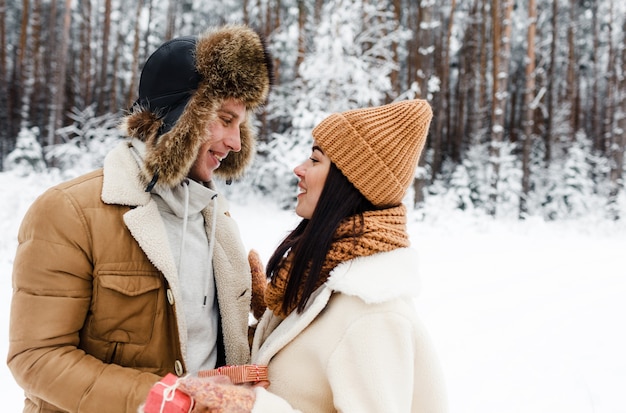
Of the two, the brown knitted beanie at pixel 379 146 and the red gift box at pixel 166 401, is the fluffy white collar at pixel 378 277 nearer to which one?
the brown knitted beanie at pixel 379 146

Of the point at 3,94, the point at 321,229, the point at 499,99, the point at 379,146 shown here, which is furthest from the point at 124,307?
the point at 3,94

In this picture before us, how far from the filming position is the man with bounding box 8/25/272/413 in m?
1.49

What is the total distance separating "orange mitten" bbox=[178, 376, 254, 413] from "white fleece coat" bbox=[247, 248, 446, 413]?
53 millimetres

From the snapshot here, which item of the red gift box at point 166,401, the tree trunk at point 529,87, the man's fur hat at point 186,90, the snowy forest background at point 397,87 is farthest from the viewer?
the tree trunk at point 529,87

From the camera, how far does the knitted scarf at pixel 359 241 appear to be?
167 cm

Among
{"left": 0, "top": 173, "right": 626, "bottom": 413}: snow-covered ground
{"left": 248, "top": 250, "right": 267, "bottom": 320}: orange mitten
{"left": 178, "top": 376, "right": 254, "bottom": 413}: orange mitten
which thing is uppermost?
{"left": 248, "top": 250, "right": 267, "bottom": 320}: orange mitten

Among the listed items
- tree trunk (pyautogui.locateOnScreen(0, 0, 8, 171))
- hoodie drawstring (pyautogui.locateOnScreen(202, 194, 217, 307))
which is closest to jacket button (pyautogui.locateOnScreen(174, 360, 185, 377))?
hoodie drawstring (pyautogui.locateOnScreen(202, 194, 217, 307))

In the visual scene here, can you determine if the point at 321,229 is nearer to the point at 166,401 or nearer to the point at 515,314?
the point at 166,401

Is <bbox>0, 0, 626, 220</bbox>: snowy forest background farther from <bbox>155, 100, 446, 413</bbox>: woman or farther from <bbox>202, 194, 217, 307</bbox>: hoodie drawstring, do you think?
<bbox>155, 100, 446, 413</bbox>: woman

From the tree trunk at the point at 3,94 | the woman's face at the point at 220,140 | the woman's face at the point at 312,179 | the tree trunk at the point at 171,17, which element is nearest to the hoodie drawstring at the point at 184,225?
the woman's face at the point at 220,140

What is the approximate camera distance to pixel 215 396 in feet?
4.47

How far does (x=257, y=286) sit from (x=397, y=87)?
1524cm

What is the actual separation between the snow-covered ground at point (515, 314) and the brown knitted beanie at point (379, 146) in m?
2.76

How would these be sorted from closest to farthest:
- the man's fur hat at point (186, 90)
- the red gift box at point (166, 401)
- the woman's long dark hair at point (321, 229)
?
the red gift box at point (166, 401) → the woman's long dark hair at point (321, 229) → the man's fur hat at point (186, 90)
